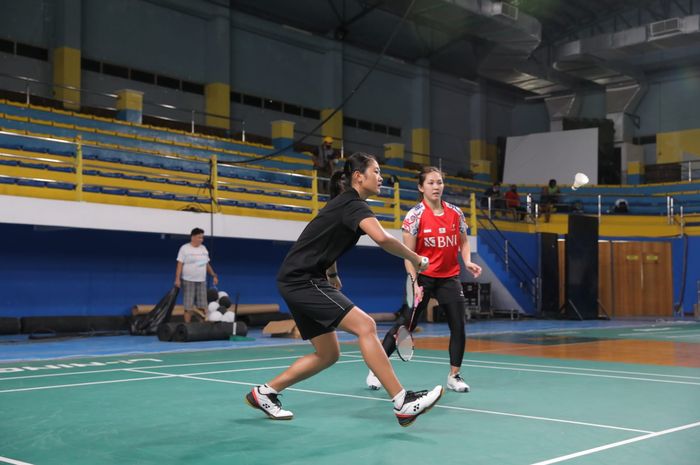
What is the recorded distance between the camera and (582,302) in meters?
24.1

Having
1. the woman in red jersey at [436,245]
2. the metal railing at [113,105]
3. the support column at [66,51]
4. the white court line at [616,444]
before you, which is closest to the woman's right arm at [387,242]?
the white court line at [616,444]

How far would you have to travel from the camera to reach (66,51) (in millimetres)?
24266

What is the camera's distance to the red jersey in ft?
26.6

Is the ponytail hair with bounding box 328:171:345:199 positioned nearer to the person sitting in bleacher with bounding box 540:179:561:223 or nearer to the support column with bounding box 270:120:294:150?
the support column with bounding box 270:120:294:150

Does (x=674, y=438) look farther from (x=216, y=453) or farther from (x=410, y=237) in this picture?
(x=410, y=237)

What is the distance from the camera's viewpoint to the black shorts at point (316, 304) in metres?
5.59

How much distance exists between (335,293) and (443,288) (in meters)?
2.60

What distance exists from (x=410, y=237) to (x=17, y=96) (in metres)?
17.9

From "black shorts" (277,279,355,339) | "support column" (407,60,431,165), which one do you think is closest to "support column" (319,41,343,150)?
"support column" (407,60,431,165)

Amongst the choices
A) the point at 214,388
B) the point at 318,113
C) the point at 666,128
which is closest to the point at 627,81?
the point at 666,128

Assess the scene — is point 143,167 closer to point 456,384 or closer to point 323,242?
point 456,384

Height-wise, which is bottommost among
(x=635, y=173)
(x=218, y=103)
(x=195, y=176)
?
(x=195, y=176)

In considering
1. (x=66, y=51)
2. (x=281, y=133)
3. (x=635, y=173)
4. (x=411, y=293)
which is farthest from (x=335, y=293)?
(x=635, y=173)

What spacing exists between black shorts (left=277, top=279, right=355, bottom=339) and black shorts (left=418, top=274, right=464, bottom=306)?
241cm
